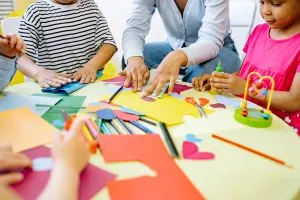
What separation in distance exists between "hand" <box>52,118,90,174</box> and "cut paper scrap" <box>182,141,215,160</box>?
16 cm

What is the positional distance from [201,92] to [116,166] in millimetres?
464

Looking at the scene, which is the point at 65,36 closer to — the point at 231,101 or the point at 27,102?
the point at 27,102

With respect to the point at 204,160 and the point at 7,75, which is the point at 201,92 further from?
the point at 7,75

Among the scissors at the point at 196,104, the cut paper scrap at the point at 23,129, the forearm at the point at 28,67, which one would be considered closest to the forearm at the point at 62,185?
the cut paper scrap at the point at 23,129

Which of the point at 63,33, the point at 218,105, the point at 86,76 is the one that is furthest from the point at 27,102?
the point at 63,33

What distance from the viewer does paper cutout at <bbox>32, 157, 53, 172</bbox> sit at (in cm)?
48

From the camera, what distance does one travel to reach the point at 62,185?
41 cm

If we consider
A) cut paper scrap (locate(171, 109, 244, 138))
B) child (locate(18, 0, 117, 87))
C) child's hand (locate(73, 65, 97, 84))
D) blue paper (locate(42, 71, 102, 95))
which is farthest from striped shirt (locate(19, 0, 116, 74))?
cut paper scrap (locate(171, 109, 244, 138))

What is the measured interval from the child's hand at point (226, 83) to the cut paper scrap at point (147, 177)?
35 cm

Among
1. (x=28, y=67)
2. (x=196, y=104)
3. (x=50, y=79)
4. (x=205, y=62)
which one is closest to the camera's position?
(x=196, y=104)

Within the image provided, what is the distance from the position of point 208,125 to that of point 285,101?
36 cm

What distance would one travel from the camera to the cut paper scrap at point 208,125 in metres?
0.64

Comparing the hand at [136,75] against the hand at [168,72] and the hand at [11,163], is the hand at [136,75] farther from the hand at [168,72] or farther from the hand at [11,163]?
the hand at [11,163]

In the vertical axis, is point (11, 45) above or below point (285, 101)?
above
